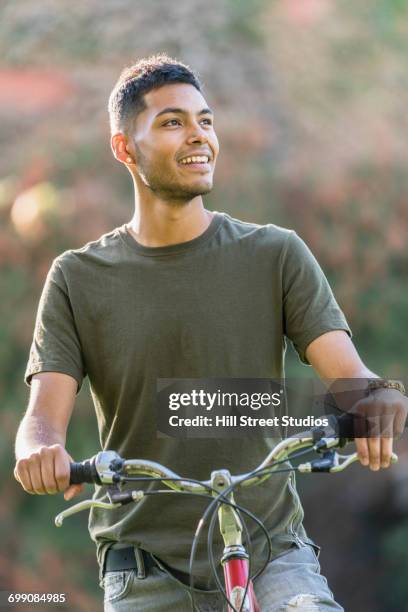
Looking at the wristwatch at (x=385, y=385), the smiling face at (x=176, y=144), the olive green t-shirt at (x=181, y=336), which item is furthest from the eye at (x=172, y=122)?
the wristwatch at (x=385, y=385)

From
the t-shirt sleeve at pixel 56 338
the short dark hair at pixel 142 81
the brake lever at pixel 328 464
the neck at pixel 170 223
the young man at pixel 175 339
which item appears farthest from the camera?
Result: the short dark hair at pixel 142 81

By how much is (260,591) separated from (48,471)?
2.13 feet

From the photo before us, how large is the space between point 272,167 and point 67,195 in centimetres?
172

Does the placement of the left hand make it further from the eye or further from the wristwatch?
the eye

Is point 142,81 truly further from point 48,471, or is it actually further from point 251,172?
point 251,172

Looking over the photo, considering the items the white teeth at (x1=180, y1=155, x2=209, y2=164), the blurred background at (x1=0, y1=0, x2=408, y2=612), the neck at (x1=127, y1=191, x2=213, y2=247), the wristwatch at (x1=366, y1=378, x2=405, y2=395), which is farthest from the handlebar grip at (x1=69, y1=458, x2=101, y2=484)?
the blurred background at (x1=0, y1=0, x2=408, y2=612)

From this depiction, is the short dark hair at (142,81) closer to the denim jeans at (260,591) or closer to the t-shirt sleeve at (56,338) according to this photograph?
the t-shirt sleeve at (56,338)

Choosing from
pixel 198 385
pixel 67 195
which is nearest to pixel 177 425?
pixel 198 385

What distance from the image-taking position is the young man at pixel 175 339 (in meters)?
3.01

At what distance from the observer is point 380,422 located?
8.51 ft

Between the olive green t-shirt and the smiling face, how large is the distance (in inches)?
5.9

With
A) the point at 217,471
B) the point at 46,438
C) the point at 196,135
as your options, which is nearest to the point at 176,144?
the point at 196,135

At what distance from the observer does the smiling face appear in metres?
3.22

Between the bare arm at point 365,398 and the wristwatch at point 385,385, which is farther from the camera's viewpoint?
the wristwatch at point 385,385
